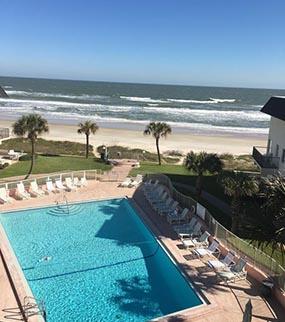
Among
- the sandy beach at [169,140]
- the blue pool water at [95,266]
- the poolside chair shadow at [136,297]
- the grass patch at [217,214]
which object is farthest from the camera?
the sandy beach at [169,140]

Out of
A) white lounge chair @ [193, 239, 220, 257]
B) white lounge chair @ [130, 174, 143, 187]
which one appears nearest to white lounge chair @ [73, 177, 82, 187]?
white lounge chair @ [130, 174, 143, 187]

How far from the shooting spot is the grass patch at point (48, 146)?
3639 centimetres

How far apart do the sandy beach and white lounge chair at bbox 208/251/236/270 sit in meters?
25.9

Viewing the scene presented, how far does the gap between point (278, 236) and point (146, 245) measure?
7061 millimetres

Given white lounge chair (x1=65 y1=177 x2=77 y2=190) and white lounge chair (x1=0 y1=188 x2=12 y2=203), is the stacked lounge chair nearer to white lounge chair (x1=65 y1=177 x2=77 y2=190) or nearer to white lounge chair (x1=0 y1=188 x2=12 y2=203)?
white lounge chair (x1=65 y1=177 x2=77 y2=190)

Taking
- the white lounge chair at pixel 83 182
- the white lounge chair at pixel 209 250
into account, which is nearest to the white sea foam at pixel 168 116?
the white lounge chair at pixel 83 182

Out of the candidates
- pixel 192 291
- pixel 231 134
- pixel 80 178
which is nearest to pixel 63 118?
pixel 231 134

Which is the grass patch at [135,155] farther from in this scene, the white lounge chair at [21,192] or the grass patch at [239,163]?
the white lounge chair at [21,192]

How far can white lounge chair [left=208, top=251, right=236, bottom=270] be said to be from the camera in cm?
1383

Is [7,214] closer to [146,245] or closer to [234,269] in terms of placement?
[146,245]

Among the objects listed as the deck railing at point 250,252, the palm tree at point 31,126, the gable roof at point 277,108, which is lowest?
the deck railing at point 250,252

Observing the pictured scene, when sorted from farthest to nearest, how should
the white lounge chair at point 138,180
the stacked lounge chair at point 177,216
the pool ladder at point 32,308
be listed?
the white lounge chair at point 138,180, the stacked lounge chair at point 177,216, the pool ladder at point 32,308

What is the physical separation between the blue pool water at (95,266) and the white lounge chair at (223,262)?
1255 mm

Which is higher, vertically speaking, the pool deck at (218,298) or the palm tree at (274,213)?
the palm tree at (274,213)
